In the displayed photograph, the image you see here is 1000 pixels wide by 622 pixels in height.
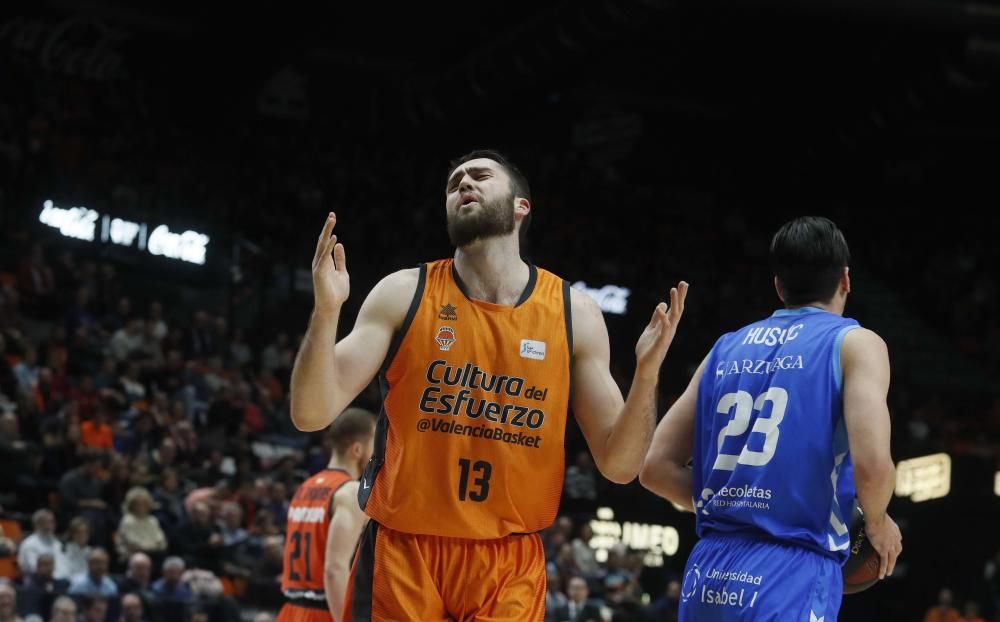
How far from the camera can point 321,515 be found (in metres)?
7.18

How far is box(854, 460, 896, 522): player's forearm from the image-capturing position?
12.8 ft

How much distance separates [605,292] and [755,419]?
2015 cm

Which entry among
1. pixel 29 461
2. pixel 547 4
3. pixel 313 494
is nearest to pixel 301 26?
pixel 547 4

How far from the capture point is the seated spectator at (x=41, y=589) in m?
11.2

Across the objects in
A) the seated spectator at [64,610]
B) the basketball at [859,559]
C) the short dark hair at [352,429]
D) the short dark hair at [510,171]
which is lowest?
the seated spectator at [64,610]

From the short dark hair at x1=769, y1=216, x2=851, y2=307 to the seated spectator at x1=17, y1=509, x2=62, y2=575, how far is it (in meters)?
9.07

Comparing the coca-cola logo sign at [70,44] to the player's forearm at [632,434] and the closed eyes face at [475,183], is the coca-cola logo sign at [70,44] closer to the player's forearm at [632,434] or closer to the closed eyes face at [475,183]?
the closed eyes face at [475,183]

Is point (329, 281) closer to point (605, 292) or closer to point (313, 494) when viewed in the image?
point (313, 494)

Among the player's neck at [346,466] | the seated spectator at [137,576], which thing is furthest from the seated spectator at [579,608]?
the player's neck at [346,466]

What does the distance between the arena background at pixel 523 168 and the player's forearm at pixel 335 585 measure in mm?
5970

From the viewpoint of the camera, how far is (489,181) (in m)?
4.70

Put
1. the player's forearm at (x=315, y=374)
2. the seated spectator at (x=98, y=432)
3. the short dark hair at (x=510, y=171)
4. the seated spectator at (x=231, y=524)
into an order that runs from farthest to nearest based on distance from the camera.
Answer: the seated spectator at (x=98, y=432) < the seated spectator at (x=231, y=524) < the short dark hair at (x=510, y=171) < the player's forearm at (x=315, y=374)

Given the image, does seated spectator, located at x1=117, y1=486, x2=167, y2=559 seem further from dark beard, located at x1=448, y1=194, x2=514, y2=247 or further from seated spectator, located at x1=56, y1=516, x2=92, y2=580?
dark beard, located at x1=448, y1=194, x2=514, y2=247

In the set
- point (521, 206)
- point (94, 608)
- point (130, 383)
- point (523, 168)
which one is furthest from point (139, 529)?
point (523, 168)
